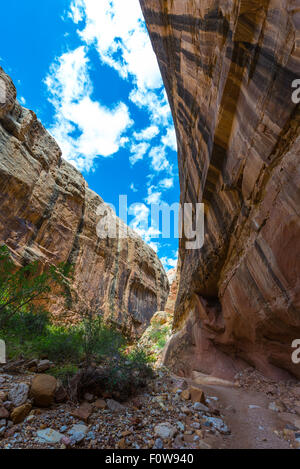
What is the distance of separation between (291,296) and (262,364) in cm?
314

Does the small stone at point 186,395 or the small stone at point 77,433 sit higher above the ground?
the small stone at point 186,395

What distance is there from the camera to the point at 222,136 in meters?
5.80

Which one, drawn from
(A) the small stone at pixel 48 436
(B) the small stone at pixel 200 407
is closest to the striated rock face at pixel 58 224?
(A) the small stone at pixel 48 436

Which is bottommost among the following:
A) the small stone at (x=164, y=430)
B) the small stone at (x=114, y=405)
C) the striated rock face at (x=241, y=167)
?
the small stone at (x=164, y=430)

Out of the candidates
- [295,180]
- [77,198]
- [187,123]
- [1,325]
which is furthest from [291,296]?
[77,198]

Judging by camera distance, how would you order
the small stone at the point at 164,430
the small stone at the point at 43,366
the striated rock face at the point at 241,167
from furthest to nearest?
the small stone at the point at 43,366, the striated rock face at the point at 241,167, the small stone at the point at 164,430

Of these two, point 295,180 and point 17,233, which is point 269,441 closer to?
point 295,180

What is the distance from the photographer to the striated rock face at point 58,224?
1561 cm

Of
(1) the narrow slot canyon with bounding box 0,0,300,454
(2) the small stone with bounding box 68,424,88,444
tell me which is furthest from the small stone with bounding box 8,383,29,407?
(2) the small stone with bounding box 68,424,88,444

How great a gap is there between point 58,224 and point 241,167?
17678 mm

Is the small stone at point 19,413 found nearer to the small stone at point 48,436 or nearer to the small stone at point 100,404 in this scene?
the small stone at point 48,436

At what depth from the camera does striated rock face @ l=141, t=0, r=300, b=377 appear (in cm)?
385

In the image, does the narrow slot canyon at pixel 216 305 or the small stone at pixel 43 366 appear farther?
the small stone at pixel 43 366

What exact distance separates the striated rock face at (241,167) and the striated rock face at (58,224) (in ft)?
43.5
